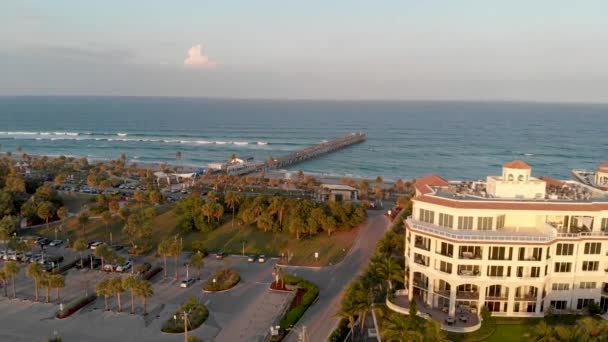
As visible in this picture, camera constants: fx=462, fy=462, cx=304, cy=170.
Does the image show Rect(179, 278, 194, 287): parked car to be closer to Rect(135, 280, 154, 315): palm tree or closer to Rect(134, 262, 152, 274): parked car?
Rect(134, 262, 152, 274): parked car

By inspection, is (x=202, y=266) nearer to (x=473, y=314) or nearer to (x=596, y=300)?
(x=473, y=314)

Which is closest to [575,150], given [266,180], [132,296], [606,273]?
[266,180]

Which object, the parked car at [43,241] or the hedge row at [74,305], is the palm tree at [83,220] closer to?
the parked car at [43,241]

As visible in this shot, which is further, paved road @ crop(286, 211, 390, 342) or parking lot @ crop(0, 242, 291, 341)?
paved road @ crop(286, 211, 390, 342)

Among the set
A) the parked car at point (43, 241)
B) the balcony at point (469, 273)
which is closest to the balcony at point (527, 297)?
the balcony at point (469, 273)

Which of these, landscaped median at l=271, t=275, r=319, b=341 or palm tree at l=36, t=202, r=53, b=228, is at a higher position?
palm tree at l=36, t=202, r=53, b=228

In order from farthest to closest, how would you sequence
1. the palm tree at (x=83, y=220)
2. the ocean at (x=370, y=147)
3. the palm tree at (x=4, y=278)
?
the ocean at (x=370, y=147), the palm tree at (x=83, y=220), the palm tree at (x=4, y=278)

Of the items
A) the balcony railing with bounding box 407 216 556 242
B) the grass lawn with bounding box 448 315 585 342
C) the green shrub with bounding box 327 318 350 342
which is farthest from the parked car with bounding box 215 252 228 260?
the grass lawn with bounding box 448 315 585 342
